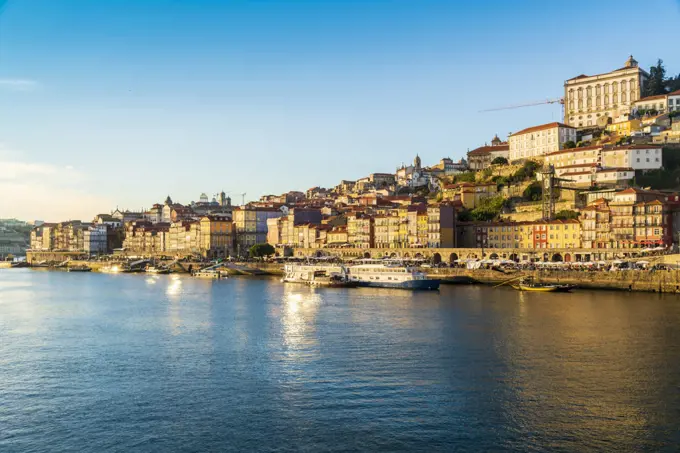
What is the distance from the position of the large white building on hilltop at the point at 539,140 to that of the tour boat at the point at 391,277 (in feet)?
78.2

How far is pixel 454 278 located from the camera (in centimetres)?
4206

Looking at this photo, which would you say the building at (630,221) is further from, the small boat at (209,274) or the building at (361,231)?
the small boat at (209,274)

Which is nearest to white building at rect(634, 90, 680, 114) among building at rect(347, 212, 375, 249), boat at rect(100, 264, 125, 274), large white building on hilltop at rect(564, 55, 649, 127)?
large white building on hilltop at rect(564, 55, 649, 127)

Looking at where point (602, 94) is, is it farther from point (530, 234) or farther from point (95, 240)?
point (95, 240)

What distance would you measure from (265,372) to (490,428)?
5925mm

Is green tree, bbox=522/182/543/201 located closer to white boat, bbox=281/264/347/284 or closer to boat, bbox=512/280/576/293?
boat, bbox=512/280/576/293

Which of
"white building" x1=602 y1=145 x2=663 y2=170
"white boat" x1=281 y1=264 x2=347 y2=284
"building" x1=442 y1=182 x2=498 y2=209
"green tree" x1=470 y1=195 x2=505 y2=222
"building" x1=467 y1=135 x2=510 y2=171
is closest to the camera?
"white boat" x1=281 y1=264 x2=347 y2=284

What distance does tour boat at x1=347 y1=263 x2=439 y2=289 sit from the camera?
37781 millimetres

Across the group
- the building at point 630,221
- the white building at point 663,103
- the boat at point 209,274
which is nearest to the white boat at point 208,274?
the boat at point 209,274

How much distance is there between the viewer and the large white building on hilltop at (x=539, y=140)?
5938cm

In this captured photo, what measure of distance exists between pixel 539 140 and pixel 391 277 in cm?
2743

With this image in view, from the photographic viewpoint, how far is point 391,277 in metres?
39.6

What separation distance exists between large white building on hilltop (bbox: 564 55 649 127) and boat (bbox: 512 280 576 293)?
102 ft

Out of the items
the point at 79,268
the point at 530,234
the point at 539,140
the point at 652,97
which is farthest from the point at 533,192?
the point at 79,268
